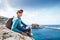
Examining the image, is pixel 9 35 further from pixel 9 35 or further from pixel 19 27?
pixel 19 27

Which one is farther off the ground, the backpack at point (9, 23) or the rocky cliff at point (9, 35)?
the backpack at point (9, 23)

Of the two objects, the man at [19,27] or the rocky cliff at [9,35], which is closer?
the rocky cliff at [9,35]

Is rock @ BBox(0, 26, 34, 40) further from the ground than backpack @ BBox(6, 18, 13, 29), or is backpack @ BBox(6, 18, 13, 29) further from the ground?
backpack @ BBox(6, 18, 13, 29)

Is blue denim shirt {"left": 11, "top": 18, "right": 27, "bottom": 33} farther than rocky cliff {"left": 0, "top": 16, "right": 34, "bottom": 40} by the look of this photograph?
Yes

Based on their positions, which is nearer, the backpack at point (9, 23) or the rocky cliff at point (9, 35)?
the rocky cliff at point (9, 35)

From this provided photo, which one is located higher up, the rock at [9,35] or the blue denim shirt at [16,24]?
the blue denim shirt at [16,24]

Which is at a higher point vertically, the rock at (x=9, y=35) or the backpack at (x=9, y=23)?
the backpack at (x=9, y=23)

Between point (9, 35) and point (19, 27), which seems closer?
point (9, 35)

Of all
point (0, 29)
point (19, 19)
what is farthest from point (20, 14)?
point (0, 29)

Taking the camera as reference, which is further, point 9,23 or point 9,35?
point 9,23

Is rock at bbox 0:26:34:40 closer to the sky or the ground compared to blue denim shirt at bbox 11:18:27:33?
closer to the ground

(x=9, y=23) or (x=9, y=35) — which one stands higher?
(x=9, y=23)

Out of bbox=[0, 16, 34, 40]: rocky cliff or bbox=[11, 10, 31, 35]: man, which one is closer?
bbox=[0, 16, 34, 40]: rocky cliff

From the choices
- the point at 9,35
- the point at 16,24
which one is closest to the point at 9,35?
the point at 9,35
